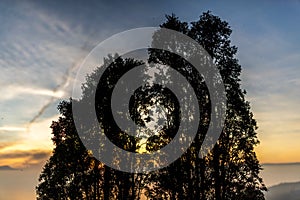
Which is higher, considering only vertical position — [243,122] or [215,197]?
[243,122]

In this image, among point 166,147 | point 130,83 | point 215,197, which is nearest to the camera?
point 215,197

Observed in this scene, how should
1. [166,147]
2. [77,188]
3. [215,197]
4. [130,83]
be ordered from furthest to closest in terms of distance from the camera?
[77,188] < [130,83] < [166,147] < [215,197]

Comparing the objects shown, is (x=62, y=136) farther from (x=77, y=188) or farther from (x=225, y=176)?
(x=225, y=176)

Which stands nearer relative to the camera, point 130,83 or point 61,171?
point 130,83

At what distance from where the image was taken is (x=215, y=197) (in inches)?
1115

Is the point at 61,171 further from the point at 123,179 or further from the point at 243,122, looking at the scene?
the point at 243,122

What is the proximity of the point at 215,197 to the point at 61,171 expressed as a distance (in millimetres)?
20397

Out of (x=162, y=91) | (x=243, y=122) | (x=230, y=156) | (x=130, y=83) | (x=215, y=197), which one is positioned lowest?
(x=215, y=197)

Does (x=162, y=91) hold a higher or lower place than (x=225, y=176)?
higher

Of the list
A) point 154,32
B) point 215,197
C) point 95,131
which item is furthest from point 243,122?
point 95,131

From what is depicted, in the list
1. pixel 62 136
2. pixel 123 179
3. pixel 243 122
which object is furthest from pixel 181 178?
pixel 62 136

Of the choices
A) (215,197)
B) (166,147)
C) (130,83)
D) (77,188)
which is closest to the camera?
(215,197)

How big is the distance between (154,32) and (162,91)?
4.61 m

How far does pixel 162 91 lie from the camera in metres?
31.0
